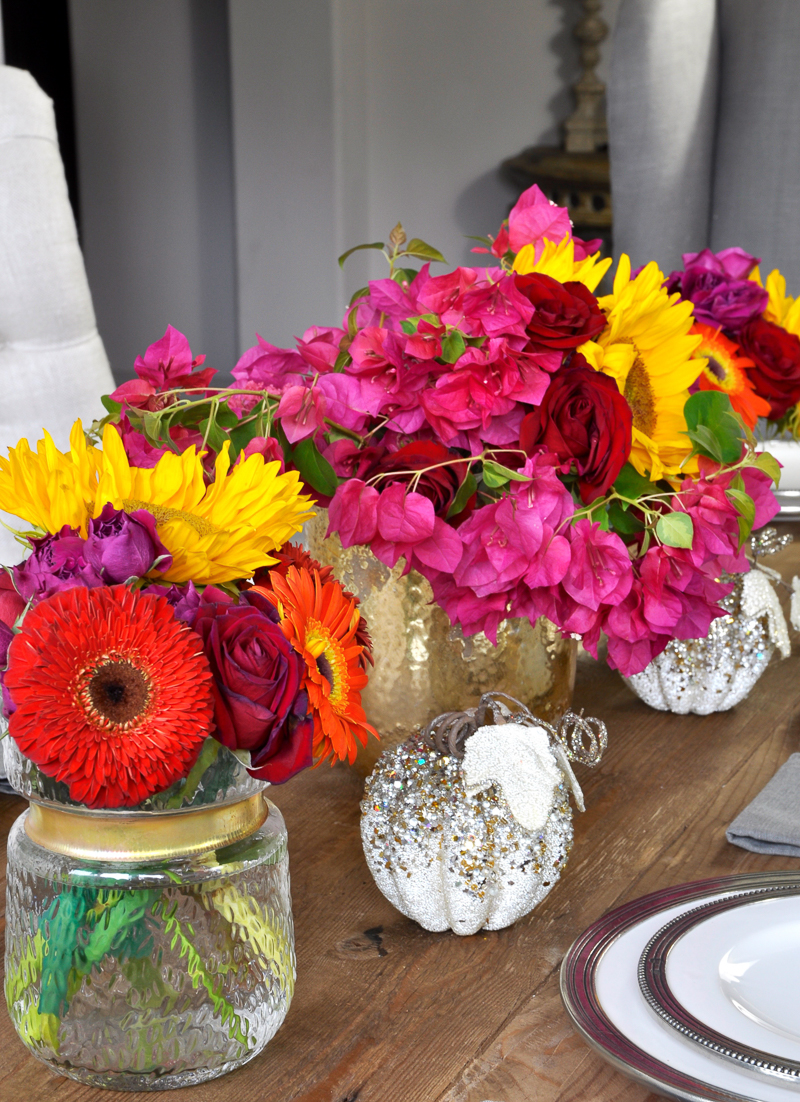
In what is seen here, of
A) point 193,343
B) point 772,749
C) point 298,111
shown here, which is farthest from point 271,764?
point 193,343

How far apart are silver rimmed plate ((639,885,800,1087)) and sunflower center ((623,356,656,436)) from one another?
25 centimetres

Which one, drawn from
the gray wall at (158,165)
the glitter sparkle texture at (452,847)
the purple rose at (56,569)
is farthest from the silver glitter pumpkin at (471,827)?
the gray wall at (158,165)

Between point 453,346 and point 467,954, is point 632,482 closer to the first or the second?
point 453,346

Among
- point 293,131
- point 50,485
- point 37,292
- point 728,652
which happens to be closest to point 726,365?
point 728,652

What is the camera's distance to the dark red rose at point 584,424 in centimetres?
53

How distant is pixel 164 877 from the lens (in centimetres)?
39

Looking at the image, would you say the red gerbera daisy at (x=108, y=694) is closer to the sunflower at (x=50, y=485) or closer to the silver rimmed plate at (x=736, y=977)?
the sunflower at (x=50, y=485)

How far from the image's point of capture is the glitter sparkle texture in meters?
0.50

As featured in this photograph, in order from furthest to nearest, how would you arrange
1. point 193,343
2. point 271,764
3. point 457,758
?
point 193,343, point 457,758, point 271,764

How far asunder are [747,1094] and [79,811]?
0.26 m

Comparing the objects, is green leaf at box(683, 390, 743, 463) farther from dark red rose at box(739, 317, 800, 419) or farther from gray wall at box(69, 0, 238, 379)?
gray wall at box(69, 0, 238, 379)

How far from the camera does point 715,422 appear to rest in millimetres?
566

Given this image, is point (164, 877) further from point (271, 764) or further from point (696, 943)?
point (696, 943)

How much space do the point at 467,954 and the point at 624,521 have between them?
234 mm
